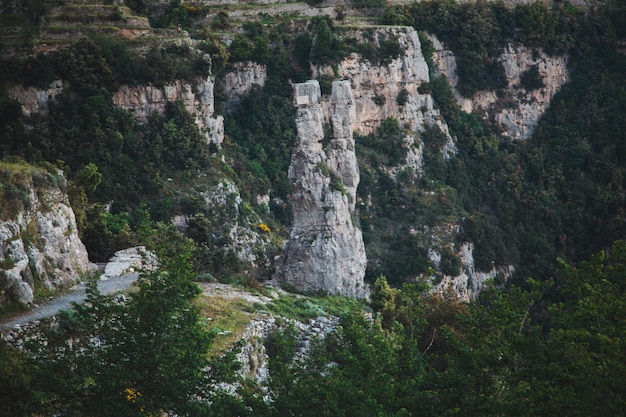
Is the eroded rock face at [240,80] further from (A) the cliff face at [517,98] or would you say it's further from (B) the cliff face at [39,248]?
(B) the cliff face at [39,248]

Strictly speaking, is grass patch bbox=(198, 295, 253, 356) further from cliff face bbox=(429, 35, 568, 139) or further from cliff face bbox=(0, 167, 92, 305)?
cliff face bbox=(429, 35, 568, 139)

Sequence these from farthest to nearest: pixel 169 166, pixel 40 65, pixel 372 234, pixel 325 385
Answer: pixel 372 234, pixel 169 166, pixel 40 65, pixel 325 385

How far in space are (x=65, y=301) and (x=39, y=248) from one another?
260 cm

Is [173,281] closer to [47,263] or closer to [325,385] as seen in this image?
[325,385]

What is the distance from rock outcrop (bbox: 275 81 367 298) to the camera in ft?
189

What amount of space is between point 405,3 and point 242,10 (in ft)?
48.1

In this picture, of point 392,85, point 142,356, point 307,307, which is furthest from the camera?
point 392,85

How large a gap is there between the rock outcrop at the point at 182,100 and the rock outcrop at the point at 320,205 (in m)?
13.5

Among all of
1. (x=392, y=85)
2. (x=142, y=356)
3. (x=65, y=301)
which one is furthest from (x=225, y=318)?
(x=392, y=85)

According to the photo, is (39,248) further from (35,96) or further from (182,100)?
(182,100)

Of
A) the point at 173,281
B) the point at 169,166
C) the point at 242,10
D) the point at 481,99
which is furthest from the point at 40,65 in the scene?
the point at 481,99

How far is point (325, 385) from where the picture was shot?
29000mm

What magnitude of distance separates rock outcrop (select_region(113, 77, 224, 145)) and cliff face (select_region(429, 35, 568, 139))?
27.1 m

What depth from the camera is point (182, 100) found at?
231 ft
